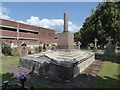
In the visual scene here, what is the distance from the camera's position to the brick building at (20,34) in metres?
17.3

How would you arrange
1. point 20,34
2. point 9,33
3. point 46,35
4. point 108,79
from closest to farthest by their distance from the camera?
point 108,79 → point 9,33 → point 20,34 → point 46,35

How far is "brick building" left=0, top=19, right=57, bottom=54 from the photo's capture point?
17.3m

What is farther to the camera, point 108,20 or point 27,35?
point 27,35

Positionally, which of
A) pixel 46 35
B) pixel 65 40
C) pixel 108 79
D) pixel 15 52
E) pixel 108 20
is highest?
pixel 108 20

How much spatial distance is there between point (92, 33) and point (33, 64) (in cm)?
1843

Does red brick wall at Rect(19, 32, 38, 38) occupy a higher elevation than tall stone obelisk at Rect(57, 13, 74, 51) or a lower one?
higher

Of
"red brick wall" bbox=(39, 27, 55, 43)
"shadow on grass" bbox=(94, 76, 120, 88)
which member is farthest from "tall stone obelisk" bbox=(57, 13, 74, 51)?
"red brick wall" bbox=(39, 27, 55, 43)

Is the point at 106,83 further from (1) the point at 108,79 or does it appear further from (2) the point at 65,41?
(2) the point at 65,41

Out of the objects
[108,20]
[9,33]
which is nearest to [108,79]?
[108,20]

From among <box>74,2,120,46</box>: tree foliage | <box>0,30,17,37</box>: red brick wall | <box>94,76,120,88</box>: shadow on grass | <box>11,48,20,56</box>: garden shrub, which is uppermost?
<box>74,2,120,46</box>: tree foliage

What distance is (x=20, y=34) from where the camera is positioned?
2267cm

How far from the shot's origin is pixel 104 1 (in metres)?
19.0

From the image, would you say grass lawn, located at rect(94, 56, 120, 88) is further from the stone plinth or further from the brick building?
the brick building

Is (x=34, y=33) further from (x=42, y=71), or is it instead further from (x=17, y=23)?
(x=42, y=71)
